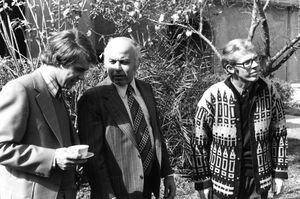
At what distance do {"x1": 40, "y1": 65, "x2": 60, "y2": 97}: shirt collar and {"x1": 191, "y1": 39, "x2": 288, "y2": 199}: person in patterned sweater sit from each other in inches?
47.5

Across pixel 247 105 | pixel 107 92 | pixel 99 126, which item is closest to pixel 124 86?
pixel 107 92

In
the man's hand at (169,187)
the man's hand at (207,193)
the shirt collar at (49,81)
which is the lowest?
the man's hand at (207,193)

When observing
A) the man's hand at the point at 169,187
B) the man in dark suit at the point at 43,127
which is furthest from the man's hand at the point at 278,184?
the man in dark suit at the point at 43,127

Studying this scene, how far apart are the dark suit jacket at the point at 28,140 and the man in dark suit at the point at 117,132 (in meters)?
0.44

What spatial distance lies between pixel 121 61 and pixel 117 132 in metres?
0.49

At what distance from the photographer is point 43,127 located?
258 centimetres

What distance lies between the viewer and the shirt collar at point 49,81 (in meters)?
2.68

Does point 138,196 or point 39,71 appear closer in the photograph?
point 39,71

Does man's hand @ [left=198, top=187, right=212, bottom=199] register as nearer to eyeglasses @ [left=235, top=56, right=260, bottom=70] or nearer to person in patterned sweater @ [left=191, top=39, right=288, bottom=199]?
person in patterned sweater @ [left=191, top=39, right=288, bottom=199]

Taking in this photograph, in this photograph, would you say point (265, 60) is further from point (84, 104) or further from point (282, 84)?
point (282, 84)

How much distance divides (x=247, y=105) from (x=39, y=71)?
1.57 metres

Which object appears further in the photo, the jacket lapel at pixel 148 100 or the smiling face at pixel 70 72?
the jacket lapel at pixel 148 100

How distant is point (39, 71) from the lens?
8.89 ft

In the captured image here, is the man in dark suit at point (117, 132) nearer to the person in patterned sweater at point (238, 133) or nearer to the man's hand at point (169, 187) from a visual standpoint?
the man's hand at point (169, 187)
